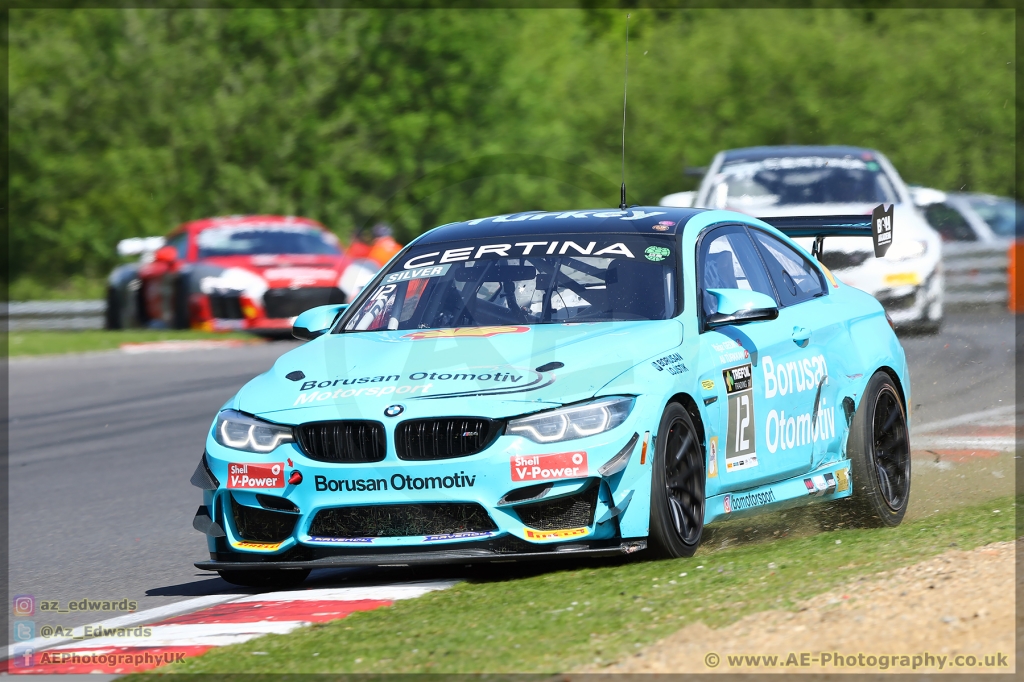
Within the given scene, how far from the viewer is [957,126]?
44.5 meters

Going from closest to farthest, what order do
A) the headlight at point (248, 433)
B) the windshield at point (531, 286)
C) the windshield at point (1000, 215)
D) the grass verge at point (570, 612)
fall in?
the grass verge at point (570, 612) < the headlight at point (248, 433) < the windshield at point (531, 286) < the windshield at point (1000, 215)

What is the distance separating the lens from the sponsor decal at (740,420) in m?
6.75

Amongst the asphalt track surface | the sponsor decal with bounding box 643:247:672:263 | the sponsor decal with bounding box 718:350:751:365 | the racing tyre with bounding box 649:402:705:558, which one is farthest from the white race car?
the racing tyre with bounding box 649:402:705:558

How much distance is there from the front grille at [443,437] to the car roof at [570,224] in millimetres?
1511

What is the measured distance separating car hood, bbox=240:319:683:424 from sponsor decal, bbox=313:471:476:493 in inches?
9.2

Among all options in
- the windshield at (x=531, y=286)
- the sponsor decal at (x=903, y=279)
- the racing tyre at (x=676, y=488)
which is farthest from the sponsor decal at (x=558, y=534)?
the sponsor decal at (x=903, y=279)

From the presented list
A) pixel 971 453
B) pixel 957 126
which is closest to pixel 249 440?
pixel 971 453

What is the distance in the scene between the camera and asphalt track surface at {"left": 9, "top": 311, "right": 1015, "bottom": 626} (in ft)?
23.9

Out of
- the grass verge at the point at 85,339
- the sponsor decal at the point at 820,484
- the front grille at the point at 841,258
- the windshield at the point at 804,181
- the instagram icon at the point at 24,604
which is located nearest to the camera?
the instagram icon at the point at 24,604

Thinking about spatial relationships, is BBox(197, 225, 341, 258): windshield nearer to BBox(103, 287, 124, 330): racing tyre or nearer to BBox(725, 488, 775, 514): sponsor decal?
BBox(103, 287, 124, 330): racing tyre

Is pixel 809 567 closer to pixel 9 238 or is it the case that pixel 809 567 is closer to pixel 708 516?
pixel 708 516

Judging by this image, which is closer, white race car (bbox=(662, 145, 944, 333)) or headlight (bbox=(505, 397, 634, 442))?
headlight (bbox=(505, 397, 634, 442))

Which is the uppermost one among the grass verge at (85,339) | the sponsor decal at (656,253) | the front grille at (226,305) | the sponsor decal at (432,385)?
the sponsor decal at (656,253)

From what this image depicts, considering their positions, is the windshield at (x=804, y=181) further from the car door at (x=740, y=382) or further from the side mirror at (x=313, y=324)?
the side mirror at (x=313, y=324)
